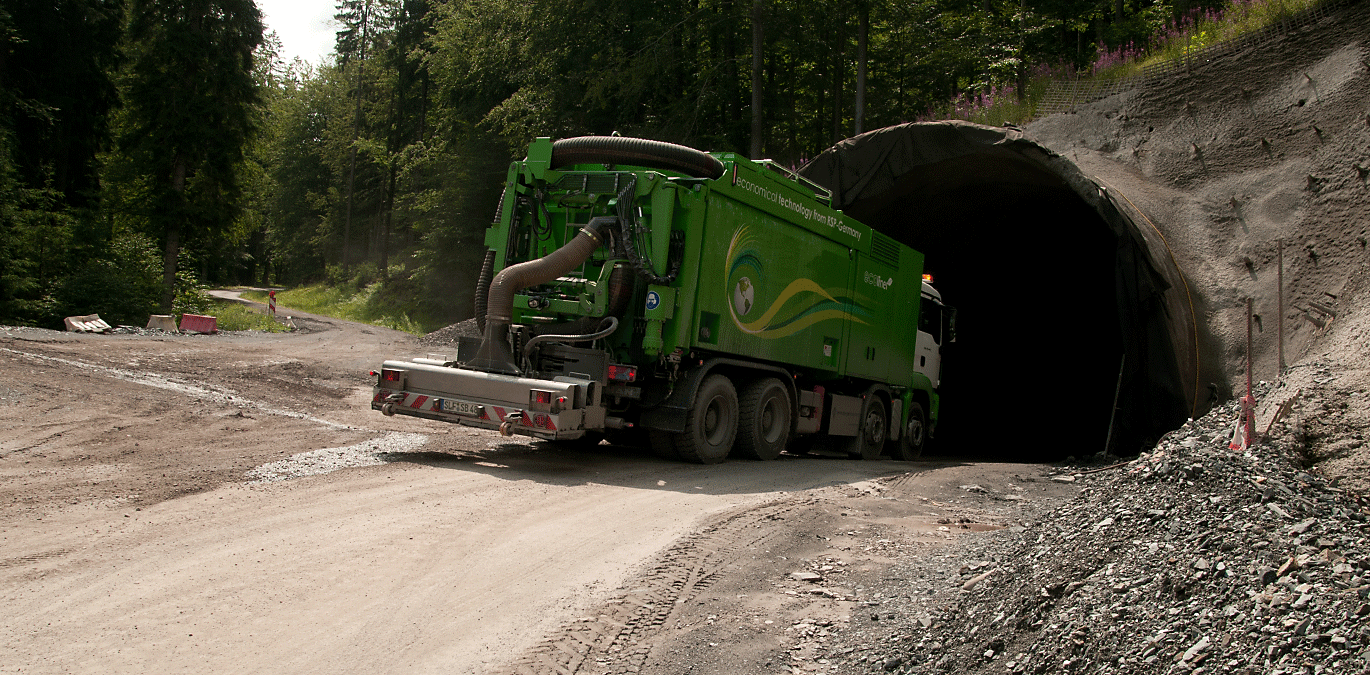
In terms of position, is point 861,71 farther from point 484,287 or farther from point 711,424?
point 484,287

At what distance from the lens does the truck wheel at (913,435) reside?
15.2 metres

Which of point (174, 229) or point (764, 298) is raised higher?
point (174, 229)

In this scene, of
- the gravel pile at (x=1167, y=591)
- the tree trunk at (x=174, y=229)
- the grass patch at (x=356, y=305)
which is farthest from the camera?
the grass patch at (x=356, y=305)

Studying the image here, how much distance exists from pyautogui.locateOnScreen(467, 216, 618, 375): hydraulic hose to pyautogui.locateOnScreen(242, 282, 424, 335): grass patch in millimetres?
27394

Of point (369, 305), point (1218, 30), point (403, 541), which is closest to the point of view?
point (403, 541)

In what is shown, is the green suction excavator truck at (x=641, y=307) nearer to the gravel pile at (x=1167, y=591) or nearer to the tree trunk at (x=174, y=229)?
the gravel pile at (x=1167, y=591)

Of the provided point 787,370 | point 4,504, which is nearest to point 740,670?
point 4,504

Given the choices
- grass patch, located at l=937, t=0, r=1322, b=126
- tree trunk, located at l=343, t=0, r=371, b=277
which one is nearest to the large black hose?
grass patch, located at l=937, t=0, r=1322, b=126

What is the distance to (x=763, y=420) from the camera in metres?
11.3

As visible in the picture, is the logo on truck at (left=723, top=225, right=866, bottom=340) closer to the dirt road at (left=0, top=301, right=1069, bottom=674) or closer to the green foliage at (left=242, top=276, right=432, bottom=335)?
the dirt road at (left=0, top=301, right=1069, bottom=674)

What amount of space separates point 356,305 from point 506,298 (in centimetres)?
3996

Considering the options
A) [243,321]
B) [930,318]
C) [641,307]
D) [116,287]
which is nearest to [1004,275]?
[930,318]

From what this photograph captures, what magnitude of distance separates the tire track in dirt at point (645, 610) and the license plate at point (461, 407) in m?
3.05

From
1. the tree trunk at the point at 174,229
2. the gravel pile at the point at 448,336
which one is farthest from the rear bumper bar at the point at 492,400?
the tree trunk at the point at 174,229
